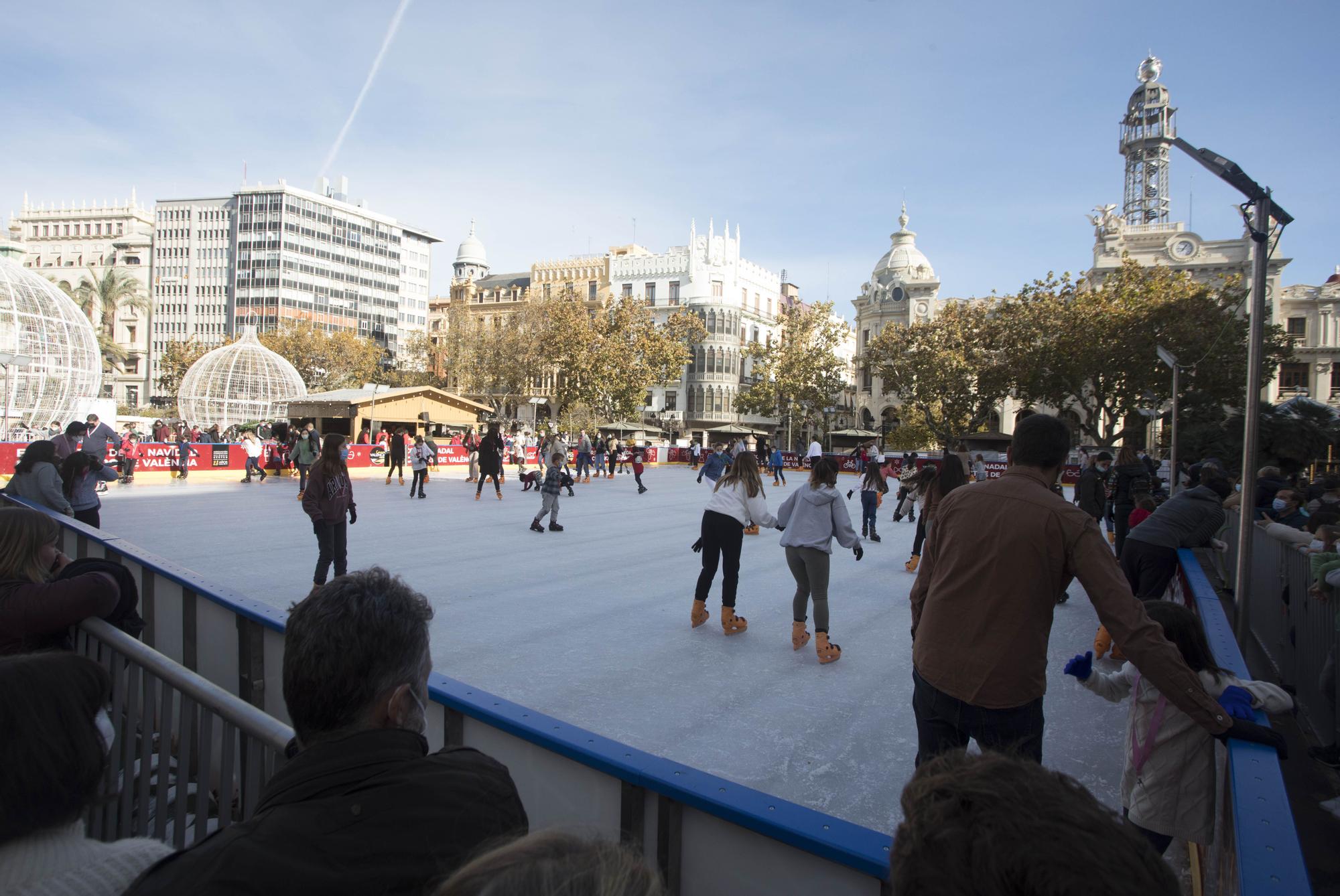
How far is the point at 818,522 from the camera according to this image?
6.04 metres

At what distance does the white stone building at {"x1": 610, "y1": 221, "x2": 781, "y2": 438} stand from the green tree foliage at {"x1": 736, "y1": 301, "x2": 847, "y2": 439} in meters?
5.97

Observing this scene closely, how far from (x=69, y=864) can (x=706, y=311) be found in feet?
208

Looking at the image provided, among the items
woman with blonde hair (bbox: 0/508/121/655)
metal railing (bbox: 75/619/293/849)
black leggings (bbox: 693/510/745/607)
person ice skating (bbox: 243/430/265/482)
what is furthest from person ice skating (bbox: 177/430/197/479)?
metal railing (bbox: 75/619/293/849)

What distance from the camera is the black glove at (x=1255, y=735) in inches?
90.0

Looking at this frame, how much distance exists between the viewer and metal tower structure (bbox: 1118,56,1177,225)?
7550 cm

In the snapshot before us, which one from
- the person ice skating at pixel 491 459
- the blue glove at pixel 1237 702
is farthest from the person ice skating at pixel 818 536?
the person ice skating at pixel 491 459

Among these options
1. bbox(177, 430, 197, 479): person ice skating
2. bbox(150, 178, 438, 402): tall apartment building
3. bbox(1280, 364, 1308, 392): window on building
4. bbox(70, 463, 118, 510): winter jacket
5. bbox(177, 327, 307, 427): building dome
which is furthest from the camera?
bbox(150, 178, 438, 402): tall apartment building

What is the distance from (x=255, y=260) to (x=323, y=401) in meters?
75.4

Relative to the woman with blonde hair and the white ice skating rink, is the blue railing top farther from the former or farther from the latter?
the woman with blonde hair

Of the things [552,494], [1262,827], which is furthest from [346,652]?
[552,494]

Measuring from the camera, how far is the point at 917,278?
61781 mm

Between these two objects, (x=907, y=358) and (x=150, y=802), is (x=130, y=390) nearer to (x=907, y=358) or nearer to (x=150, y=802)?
(x=907, y=358)

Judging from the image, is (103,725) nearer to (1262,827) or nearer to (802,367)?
(1262,827)

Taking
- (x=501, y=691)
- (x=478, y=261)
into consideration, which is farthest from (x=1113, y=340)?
(x=478, y=261)
